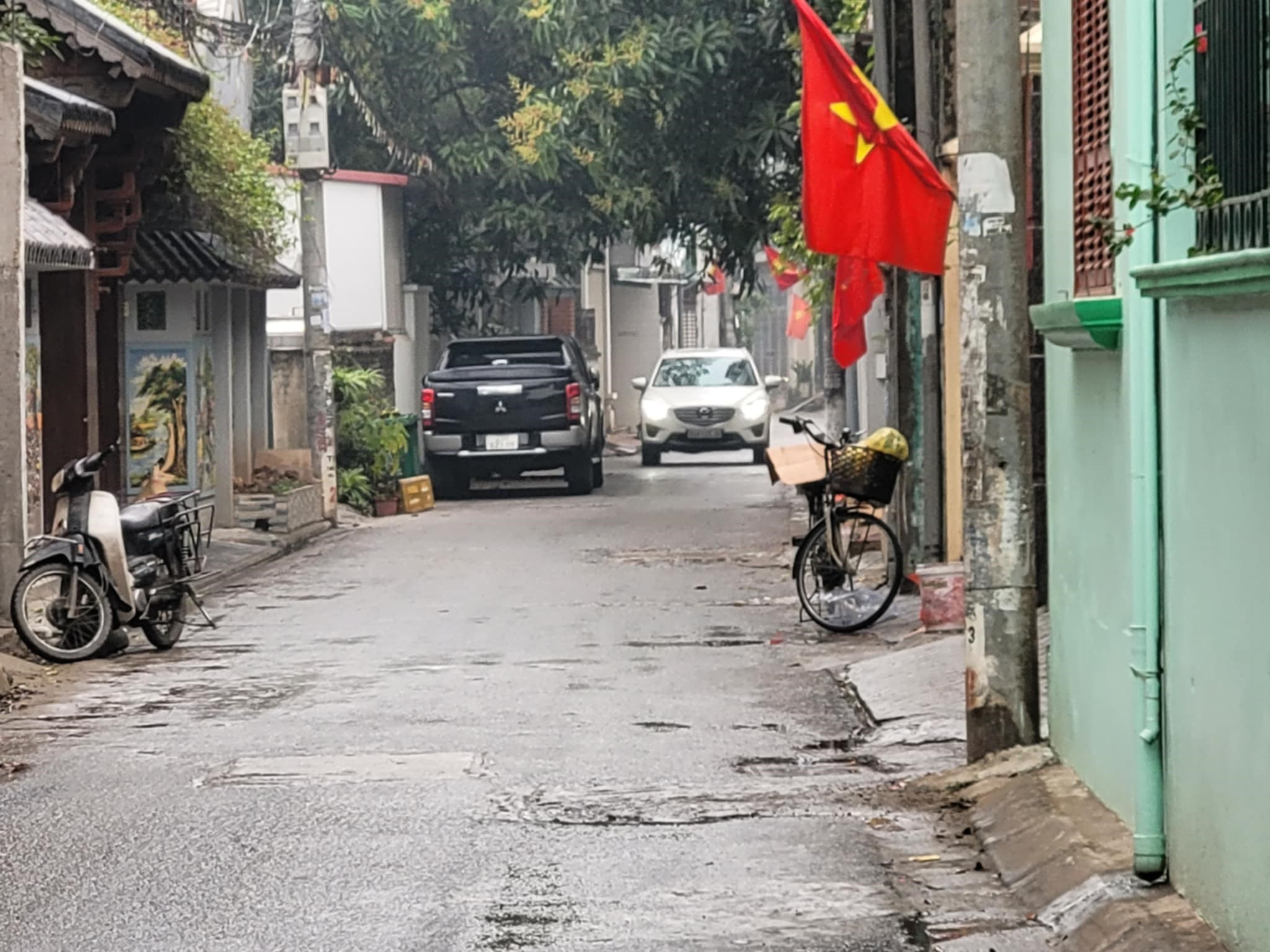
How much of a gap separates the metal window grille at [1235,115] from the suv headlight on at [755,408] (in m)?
27.8

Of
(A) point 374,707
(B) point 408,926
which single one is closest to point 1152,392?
(B) point 408,926

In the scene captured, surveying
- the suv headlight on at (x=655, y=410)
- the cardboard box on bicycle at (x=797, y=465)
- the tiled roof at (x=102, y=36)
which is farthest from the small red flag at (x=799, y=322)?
the cardboard box on bicycle at (x=797, y=465)

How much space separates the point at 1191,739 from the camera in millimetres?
5996

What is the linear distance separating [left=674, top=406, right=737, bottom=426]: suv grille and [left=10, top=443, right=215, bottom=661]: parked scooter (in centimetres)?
2003

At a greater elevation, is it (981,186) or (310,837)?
(981,186)

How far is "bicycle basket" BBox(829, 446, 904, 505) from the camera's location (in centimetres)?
1389

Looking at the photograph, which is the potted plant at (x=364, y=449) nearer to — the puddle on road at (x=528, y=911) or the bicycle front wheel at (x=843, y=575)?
the bicycle front wheel at (x=843, y=575)

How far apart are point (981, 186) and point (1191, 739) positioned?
307cm

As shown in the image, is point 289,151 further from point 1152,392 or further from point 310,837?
point 1152,392

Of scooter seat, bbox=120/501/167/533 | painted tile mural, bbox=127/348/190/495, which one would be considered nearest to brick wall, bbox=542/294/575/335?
painted tile mural, bbox=127/348/190/495

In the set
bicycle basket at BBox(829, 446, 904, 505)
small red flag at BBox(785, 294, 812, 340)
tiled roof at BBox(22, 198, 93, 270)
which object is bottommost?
bicycle basket at BBox(829, 446, 904, 505)

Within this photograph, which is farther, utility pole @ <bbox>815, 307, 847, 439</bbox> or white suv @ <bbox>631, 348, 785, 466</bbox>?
white suv @ <bbox>631, 348, 785, 466</bbox>

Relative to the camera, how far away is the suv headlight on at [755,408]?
33.8 metres

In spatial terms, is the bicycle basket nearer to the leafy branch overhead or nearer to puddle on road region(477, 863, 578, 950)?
puddle on road region(477, 863, 578, 950)
